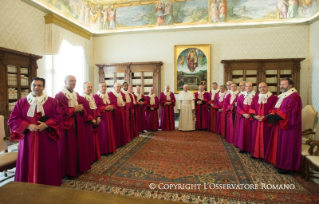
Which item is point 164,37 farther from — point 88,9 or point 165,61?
point 88,9

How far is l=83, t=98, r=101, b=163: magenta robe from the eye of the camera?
446 centimetres

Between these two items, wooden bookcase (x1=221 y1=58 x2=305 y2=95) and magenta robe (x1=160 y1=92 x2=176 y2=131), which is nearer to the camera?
magenta robe (x1=160 y1=92 x2=176 y2=131)

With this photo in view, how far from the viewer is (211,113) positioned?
8883 millimetres

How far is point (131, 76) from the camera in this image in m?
11.2

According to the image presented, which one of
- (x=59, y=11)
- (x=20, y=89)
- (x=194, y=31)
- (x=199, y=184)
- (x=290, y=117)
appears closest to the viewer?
(x=199, y=184)

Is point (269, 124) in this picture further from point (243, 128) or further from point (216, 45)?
point (216, 45)

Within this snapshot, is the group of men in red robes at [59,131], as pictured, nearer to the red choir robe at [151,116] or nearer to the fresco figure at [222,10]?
the red choir robe at [151,116]

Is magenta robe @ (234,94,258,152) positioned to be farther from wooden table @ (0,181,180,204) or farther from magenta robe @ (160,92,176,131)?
wooden table @ (0,181,180,204)

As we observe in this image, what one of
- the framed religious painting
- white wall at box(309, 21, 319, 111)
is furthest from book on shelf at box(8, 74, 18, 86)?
white wall at box(309, 21, 319, 111)

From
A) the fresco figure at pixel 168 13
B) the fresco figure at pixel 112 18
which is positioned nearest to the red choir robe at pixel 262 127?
the fresco figure at pixel 168 13

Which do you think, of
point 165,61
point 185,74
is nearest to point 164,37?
point 165,61

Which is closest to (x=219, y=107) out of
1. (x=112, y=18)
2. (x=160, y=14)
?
(x=160, y=14)

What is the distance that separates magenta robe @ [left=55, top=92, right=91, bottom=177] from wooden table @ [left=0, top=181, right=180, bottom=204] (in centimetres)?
263

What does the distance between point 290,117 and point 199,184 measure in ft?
7.61
